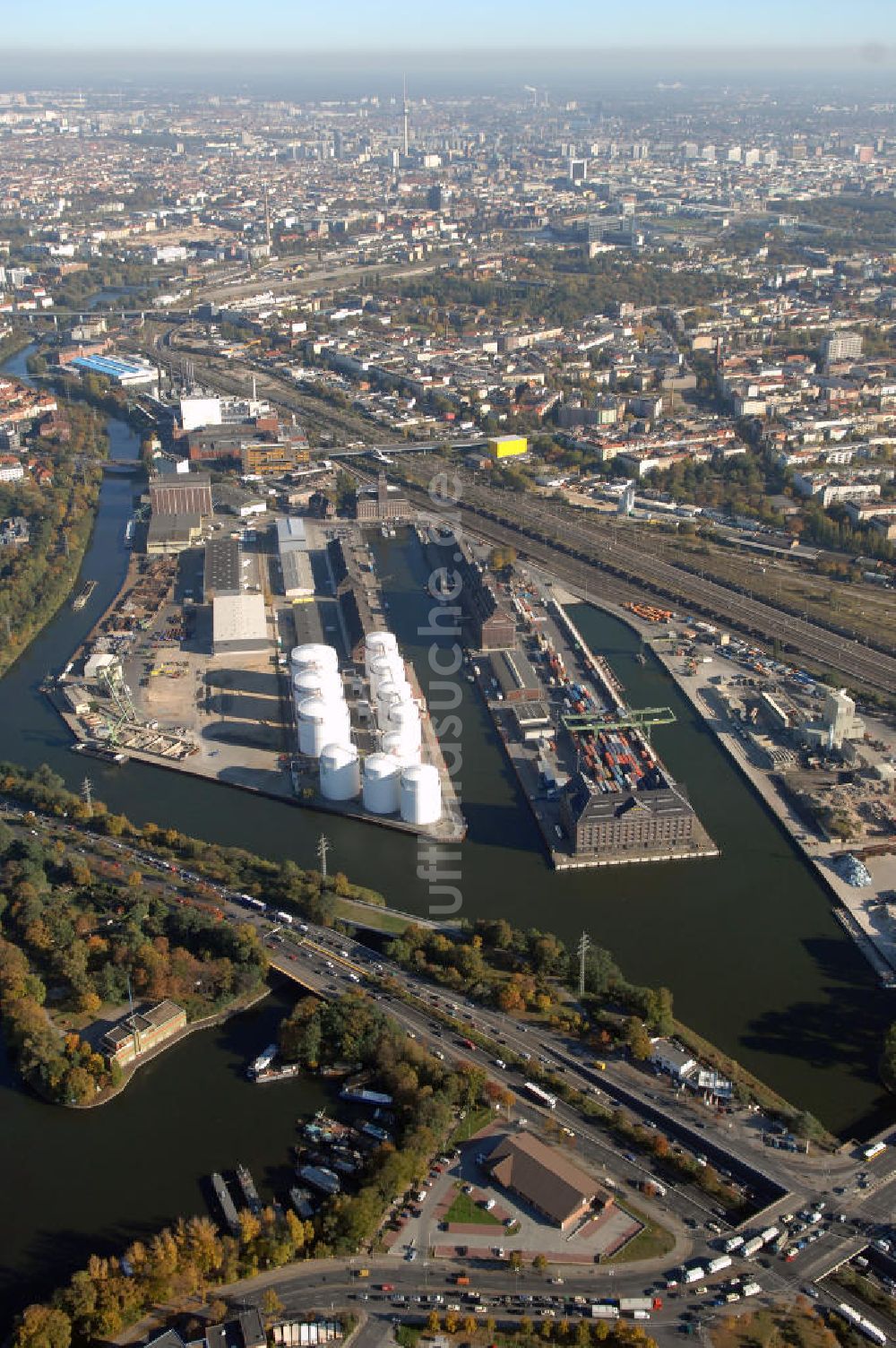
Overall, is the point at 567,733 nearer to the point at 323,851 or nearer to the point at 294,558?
the point at 323,851

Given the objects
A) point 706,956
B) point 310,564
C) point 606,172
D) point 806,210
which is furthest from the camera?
point 606,172

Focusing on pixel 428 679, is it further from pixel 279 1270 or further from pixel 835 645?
pixel 279 1270

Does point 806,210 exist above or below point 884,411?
above

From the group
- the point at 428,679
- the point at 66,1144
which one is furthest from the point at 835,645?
the point at 66,1144

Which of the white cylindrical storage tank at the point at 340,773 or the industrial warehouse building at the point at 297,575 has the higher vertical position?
the industrial warehouse building at the point at 297,575

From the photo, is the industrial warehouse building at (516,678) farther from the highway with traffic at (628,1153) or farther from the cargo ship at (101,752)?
the highway with traffic at (628,1153)

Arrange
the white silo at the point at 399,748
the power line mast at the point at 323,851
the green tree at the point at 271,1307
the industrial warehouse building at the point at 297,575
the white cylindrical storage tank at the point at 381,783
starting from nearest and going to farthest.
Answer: the green tree at the point at 271,1307
the power line mast at the point at 323,851
the white cylindrical storage tank at the point at 381,783
the white silo at the point at 399,748
the industrial warehouse building at the point at 297,575

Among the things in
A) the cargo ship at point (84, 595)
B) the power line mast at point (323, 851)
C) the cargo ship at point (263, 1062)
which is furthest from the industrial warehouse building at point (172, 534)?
the cargo ship at point (263, 1062)
